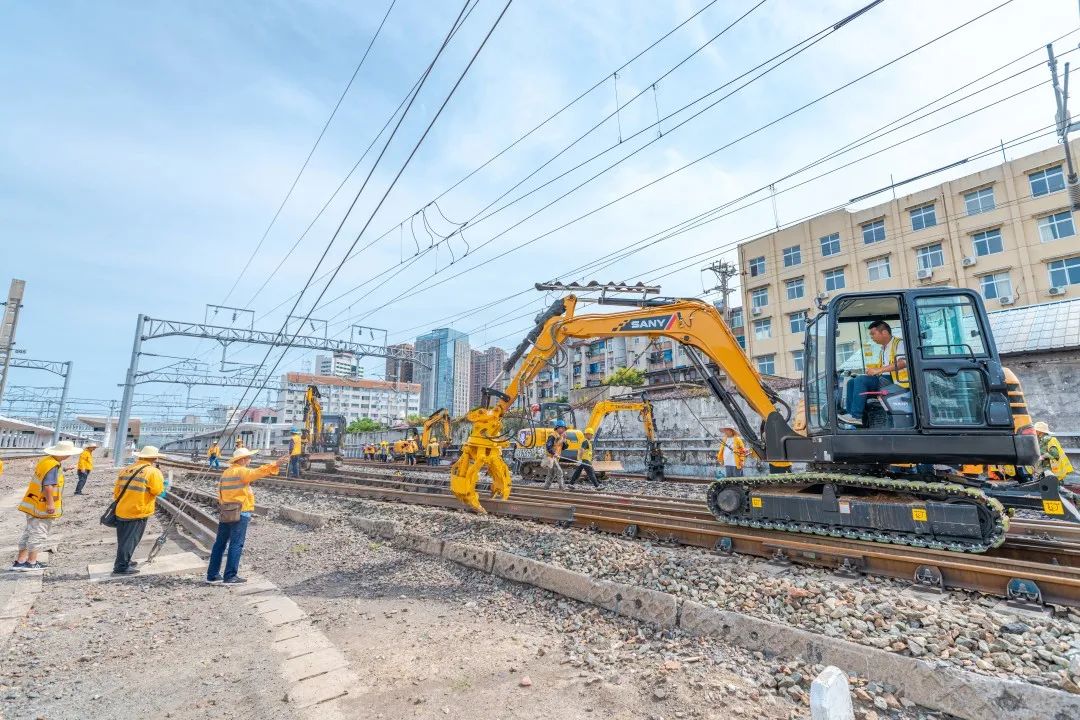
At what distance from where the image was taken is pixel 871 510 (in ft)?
19.6

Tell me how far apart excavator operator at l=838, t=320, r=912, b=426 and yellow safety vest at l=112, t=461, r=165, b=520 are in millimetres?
9339

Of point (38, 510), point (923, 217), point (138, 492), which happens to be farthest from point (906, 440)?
point (923, 217)

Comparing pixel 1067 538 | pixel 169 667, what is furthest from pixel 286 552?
pixel 1067 538

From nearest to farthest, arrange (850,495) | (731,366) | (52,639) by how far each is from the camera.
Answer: (52,639) → (850,495) → (731,366)

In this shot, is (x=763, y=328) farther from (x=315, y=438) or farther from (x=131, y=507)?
(x=131, y=507)

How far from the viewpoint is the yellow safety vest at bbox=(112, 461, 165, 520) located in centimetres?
716

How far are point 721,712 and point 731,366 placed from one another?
5892mm

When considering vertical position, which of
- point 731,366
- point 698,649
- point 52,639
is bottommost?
point 52,639

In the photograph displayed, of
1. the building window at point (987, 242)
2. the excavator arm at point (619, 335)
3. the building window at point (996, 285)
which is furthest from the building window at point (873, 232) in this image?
the excavator arm at point (619, 335)

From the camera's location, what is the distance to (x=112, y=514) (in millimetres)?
7156

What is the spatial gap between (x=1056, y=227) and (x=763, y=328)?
17.2 meters

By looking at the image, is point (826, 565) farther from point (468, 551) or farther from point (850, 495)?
point (468, 551)

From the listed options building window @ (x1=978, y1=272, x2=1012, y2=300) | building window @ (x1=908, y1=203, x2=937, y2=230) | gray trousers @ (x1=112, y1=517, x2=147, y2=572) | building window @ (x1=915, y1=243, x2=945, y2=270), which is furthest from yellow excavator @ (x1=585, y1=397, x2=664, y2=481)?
building window @ (x1=908, y1=203, x2=937, y2=230)

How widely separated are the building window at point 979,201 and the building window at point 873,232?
15.0ft
